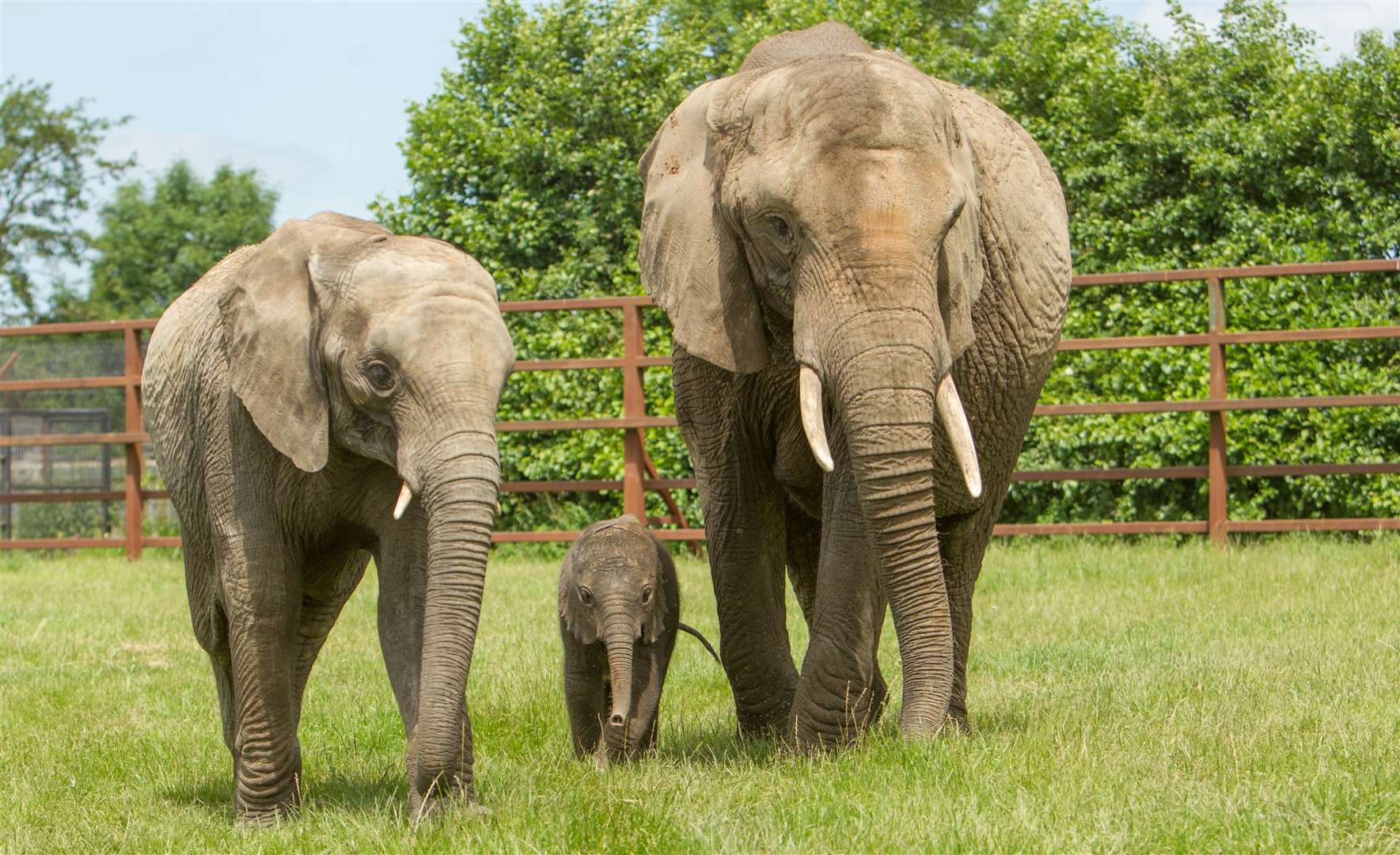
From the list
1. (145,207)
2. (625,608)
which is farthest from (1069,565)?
(145,207)

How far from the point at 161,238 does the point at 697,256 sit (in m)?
43.8

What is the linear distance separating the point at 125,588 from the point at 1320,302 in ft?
32.2

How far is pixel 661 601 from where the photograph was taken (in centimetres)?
674

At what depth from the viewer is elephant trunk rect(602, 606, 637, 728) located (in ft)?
20.3

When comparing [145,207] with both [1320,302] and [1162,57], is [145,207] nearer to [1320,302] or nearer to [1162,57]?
[1162,57]

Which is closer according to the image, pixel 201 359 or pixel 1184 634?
pixel 201 359

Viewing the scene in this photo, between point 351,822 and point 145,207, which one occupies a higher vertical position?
point 145,207

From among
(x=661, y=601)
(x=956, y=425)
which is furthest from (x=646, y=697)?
(x=956, y=425)

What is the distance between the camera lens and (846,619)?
18.6ft

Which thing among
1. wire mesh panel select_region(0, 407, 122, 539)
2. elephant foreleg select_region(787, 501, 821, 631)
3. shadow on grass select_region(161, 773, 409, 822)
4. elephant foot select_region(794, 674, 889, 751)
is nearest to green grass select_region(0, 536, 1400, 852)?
shadow on grass select_region(161, 773, 409, 822)

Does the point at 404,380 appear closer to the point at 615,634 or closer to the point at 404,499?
the point at 404,499

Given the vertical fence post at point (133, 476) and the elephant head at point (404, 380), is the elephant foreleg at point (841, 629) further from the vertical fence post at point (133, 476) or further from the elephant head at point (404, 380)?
the vertical fence post at point (133, 476)

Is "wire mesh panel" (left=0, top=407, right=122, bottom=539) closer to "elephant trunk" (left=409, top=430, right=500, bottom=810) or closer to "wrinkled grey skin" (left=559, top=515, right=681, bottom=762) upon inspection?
"wrinkled grey skin" (left=559, top=515, right=681, bottom=762)

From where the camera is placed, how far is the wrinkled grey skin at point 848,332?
5.07 meters
